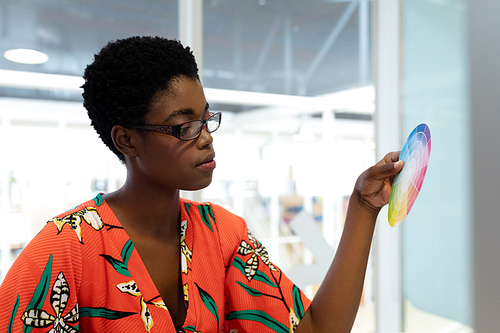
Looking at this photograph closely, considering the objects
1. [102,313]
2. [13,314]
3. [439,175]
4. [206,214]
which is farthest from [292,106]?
[13,314]

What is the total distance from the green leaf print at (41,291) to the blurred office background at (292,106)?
996 millimetres

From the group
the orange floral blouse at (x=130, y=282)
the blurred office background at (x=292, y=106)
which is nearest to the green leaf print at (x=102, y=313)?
the orange floral blouse at (x=130, y=282)

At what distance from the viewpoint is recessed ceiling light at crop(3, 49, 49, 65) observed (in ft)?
4.82

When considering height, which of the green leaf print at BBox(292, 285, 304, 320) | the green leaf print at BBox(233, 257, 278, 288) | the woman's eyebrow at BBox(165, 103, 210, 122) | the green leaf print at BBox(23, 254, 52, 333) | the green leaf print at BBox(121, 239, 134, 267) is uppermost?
the woman's eyebrow at BBox(165, 103, 210, 122)

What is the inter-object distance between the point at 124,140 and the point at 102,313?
14.3 inches

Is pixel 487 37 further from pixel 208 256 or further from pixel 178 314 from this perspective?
pixel 178 314

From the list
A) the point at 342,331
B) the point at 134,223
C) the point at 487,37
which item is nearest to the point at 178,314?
the point at 134,223

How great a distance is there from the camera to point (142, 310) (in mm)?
809

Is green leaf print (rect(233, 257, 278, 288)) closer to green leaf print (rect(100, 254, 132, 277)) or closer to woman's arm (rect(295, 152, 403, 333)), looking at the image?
woman's arm (rect(295, 152, 403, 333))

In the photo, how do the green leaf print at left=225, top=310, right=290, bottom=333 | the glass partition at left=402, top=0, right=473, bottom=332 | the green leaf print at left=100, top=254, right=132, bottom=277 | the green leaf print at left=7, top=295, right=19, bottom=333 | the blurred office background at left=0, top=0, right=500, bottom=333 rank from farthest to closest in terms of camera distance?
1. the glass partition at left=402, top=0, right=473, bottom=332
2. the blurred office background at left=0, top=0, right=500, bottom=333
3. the green leaf print at left=225, top=310, right=290, bottom=333
4. the green leaf print at left=100, top=254, right=132, bottom=277
5. the green leaf print at left=7, top=295, right=19, bottom=333

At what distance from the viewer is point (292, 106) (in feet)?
7.23

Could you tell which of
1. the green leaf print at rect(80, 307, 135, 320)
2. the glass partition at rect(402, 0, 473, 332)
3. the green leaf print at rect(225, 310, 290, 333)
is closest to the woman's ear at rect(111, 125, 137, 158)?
the green leaf print at rect(80, 307, 135, 320)

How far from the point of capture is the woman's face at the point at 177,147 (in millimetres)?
828

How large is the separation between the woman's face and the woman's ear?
0.03m
